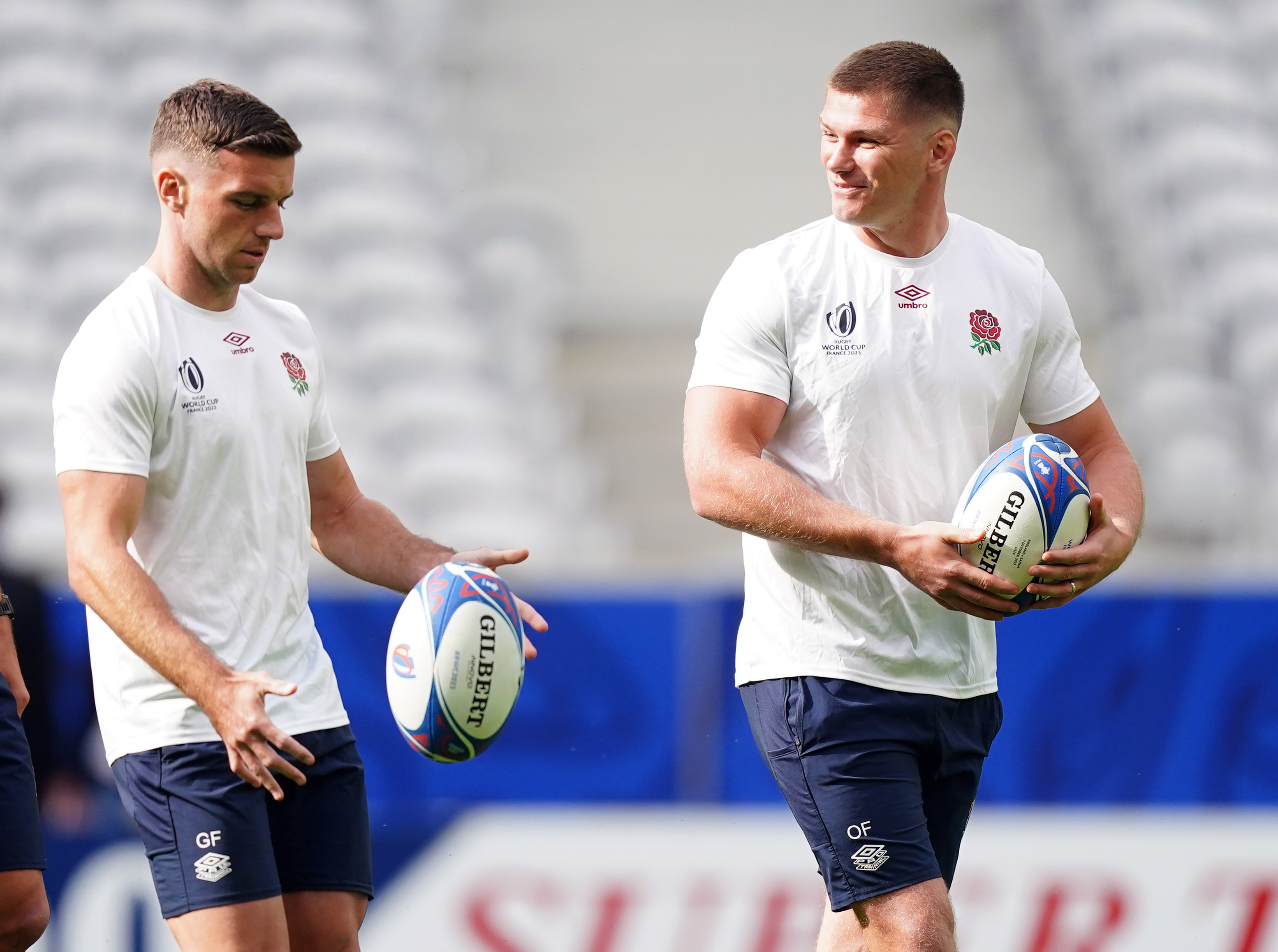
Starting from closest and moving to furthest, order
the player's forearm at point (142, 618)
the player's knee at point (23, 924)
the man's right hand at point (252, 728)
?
the man's right hand at point (252, 728), the player's forearm at point (142, 618), the player's knee at point (23, 924)

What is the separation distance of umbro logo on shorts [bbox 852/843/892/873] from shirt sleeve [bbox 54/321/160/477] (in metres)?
1.52

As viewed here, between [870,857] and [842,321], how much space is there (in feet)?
3.44

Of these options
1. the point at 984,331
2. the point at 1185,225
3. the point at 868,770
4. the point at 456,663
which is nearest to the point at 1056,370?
the point at 984,331

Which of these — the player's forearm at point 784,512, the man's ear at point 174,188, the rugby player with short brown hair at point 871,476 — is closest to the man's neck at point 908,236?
the rugby player with short brown hair at point 871,476

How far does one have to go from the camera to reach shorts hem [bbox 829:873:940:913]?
2.94 m

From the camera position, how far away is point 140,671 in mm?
2955

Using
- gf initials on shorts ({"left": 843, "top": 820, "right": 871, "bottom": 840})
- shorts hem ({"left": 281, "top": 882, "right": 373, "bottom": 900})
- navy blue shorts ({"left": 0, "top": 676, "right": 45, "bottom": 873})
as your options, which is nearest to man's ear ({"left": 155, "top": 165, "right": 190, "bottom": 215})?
navy blue shorts ({"left": 0, "top": 676, "right": 45, "bottom": 873})

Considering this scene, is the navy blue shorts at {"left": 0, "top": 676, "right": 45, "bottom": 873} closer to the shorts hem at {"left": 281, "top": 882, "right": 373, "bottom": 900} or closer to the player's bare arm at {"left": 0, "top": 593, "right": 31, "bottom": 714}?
the player's bare arm at {"left": 0, "top": 593, "right": 31, "bottom": 714}

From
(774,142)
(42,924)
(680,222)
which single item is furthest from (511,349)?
(42,924)

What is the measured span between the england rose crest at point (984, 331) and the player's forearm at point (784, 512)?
1.45 ft

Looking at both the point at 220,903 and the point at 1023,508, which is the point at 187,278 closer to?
the point at 220,903

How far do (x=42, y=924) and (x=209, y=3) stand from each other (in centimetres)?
797

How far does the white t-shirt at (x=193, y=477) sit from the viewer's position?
288cm

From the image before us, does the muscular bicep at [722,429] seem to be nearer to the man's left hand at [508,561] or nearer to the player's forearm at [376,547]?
the man's left hand at [508,561]
